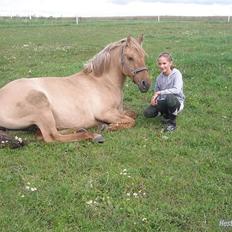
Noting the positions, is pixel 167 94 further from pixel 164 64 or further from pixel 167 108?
pixel 164 64

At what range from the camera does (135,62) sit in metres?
8.66

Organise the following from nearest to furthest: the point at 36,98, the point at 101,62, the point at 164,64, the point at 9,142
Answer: the point at 9,142 → the point at 36,98 → the point at 164,64 → the point at 101,62

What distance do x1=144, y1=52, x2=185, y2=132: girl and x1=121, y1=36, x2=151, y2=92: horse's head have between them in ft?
1.19

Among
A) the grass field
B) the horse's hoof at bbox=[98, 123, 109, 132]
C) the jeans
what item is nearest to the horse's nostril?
the jeans

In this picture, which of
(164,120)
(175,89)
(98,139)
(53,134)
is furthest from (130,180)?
(164,120)

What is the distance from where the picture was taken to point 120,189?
6008 mm

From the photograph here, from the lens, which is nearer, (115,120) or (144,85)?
(144,85)

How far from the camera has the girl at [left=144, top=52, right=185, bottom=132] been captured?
868cm

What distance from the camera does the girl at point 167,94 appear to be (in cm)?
868

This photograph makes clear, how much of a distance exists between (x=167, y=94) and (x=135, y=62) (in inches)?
35.7

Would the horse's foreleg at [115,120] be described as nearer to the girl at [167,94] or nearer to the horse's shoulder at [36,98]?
the girl at [167,94]

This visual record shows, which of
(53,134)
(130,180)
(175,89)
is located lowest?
(130,180)

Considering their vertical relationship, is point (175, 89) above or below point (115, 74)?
below

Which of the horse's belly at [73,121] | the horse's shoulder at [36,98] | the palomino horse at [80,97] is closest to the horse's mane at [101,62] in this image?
the palomino horse at [80,97]
